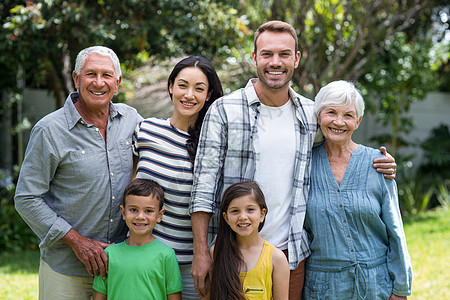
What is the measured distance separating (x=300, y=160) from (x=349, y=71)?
5940mm

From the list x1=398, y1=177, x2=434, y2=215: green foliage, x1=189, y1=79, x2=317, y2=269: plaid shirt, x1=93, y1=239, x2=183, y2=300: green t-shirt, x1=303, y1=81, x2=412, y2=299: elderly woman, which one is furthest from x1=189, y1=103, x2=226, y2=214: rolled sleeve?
x1=398, y1=177, x2=434, y2=215: green foliage

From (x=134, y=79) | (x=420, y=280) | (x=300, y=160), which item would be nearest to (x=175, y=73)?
(x=300, y=160)

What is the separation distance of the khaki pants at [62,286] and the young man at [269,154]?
751 mm

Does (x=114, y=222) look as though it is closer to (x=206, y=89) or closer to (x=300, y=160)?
(x=206, y=89)

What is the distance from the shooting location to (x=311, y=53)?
7305 millimetres

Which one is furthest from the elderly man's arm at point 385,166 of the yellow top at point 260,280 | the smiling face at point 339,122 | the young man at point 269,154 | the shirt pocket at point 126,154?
the shirt pocket at point 126,154

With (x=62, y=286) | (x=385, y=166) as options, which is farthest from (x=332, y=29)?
(x=62, y=286)

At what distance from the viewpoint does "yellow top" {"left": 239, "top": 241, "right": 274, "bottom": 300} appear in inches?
94.6

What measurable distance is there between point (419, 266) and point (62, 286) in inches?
182

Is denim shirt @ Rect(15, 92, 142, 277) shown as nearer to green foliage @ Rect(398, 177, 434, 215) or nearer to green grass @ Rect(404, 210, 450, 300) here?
green grass @ Rect(404, 210, 450, 300)

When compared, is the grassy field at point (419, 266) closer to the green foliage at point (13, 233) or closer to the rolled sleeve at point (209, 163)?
the green foliage at point (13, 233)

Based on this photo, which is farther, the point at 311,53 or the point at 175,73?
the point at 311,53

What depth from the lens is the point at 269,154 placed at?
258 cm

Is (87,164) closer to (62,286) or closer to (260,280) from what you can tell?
(62,286)
